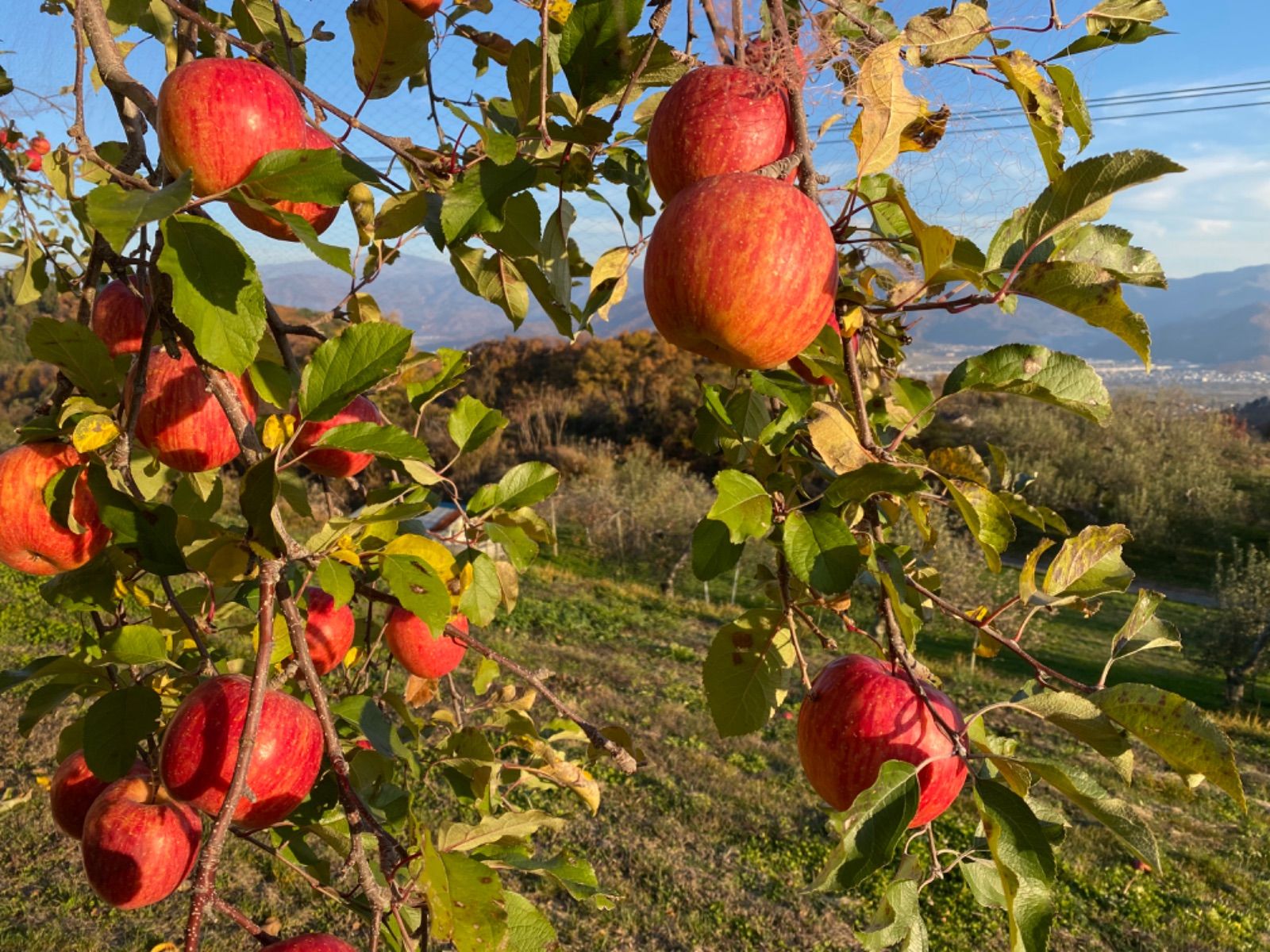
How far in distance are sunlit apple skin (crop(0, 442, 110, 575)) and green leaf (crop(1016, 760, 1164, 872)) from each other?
900 mm

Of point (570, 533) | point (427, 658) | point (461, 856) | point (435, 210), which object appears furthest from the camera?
point (570, 533)

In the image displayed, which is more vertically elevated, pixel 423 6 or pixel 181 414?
pixel 423 6

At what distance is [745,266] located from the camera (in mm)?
Answer: 620

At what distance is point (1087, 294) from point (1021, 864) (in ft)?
1.41

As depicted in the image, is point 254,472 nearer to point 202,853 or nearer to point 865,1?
point 202,853

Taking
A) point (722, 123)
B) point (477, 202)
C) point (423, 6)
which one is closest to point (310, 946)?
point (477, 202)

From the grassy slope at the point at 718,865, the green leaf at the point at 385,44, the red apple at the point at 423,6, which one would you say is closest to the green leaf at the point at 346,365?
the green leaf at the point at 385,44

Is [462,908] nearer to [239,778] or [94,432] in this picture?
[239,778]

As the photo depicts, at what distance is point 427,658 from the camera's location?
4.39 feet

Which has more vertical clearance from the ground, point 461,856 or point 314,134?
point 314,134

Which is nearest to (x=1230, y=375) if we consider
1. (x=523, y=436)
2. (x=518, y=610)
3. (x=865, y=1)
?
(x=523, y=436)

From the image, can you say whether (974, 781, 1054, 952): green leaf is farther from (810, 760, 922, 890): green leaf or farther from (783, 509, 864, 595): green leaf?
(783, 509, 864, 595): green leaf

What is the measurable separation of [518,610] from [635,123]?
22.3ft

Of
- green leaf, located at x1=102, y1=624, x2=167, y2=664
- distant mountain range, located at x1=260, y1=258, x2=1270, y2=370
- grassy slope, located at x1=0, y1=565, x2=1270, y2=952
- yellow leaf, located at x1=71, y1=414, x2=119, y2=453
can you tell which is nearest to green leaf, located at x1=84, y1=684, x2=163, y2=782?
green leaf, located at x1=102, y1=624, x2=167, y2=664
